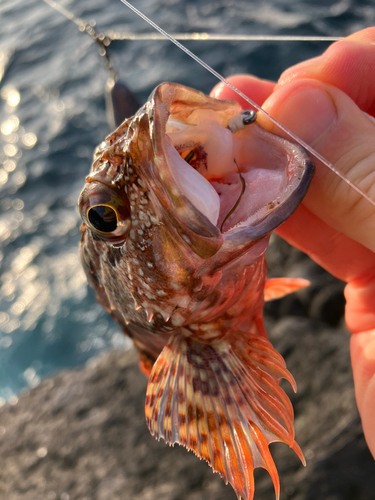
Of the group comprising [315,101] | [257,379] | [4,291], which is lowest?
[4,291]

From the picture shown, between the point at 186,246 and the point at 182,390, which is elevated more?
the point at 186,246

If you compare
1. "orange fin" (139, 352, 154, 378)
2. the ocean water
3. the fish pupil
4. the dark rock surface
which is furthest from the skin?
the ocean water

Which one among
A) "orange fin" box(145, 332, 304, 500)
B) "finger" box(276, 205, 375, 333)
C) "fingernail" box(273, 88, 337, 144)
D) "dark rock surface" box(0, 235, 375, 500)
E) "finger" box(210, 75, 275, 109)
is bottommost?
"dark rock surface" box(0, 235, 375, 500)

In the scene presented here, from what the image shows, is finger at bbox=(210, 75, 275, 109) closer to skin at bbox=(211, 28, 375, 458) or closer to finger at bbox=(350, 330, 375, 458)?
skin at bbox=(211, 28, 375, 458)

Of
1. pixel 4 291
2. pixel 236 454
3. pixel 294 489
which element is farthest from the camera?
pixel 4 291

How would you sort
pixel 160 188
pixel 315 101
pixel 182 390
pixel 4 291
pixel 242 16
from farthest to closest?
1. pixel 242 16
2. pixel 4 291
3. pixel 182 390
4. pixel 315 101
5. pixel 160 188

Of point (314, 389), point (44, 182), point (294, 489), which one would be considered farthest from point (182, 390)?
point (44, 182)

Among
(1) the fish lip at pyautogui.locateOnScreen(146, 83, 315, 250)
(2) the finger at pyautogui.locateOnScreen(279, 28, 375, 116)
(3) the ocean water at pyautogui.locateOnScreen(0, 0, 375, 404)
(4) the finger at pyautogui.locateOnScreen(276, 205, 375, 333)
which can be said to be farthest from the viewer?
(3) the ocean water at pyautogui.locateOnScreen(0, 0, 375, 404)

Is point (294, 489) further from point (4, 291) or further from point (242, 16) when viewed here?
point (242, 16)
